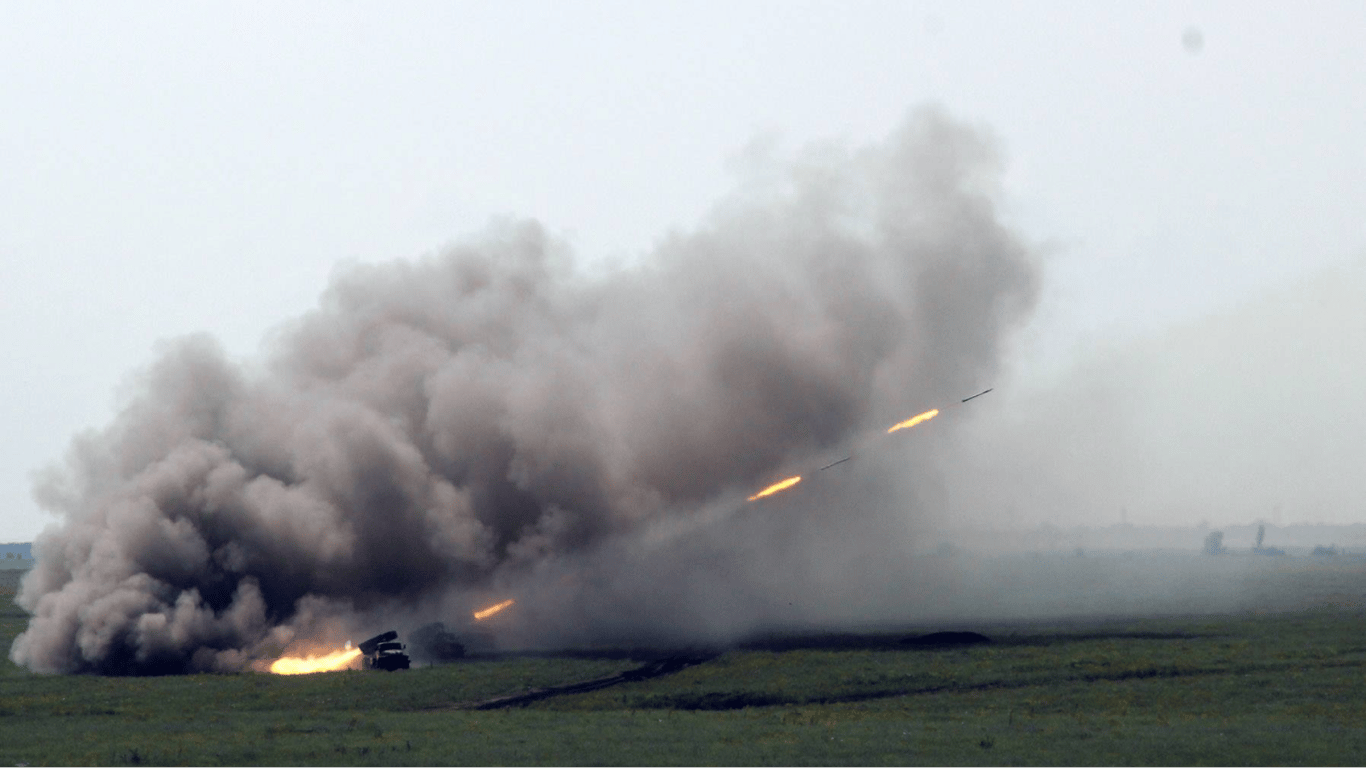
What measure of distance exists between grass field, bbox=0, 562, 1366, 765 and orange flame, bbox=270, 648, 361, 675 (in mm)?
5119

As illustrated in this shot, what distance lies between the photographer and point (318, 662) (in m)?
66.0

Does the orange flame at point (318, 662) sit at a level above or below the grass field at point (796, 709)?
above

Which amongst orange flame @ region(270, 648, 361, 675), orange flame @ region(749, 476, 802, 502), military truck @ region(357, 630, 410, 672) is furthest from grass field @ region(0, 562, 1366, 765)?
orange flame @ region(749, 476, 802, 502)

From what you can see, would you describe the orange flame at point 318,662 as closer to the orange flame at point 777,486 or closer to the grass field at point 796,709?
the grass field at point 796,709

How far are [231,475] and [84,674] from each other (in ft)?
43.6

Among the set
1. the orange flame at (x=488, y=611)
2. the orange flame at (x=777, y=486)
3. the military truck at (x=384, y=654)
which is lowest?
the military truck at (x=384, y=654)

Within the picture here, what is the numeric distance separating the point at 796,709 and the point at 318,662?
29.5 metres

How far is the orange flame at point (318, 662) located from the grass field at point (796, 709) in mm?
5119

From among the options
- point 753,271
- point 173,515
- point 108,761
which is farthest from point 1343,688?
point 173,515

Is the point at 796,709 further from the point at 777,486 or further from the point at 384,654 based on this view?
the point at 777,486

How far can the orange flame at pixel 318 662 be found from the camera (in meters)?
64.2

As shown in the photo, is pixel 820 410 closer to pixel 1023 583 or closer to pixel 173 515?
pixel 173 515

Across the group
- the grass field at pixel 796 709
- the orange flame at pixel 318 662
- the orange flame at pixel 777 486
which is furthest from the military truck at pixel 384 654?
the orange flame at pixel 777 486

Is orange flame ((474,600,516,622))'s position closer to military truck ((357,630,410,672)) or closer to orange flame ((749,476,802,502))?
military truck ((357,630,410,672))
